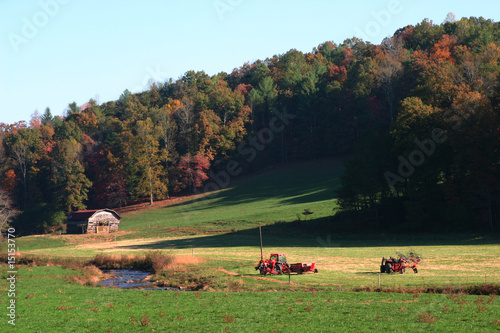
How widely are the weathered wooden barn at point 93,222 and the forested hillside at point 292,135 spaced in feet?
40.2

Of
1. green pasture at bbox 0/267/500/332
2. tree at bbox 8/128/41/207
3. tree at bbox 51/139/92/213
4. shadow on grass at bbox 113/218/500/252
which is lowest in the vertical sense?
green pasture at bbox 0/267/500/332

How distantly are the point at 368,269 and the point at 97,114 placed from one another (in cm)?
11624

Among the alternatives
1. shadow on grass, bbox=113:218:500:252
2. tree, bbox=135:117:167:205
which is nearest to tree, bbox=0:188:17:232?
tree, bbox=135:117:167:205

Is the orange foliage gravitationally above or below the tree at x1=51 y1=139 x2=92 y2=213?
above

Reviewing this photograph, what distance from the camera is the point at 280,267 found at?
124ft

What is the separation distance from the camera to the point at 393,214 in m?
68.8

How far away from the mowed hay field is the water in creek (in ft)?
5.42

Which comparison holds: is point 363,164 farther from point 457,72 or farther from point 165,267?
point 165,267

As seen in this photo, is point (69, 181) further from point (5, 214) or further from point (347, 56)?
point (347, 56)

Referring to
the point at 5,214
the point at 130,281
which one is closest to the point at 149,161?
the point at 5,214

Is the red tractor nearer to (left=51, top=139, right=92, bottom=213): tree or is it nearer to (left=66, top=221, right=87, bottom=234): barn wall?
(left=66, top=221, right=87, bottom=234): barn wall

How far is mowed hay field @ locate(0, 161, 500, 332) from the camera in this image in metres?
20.7

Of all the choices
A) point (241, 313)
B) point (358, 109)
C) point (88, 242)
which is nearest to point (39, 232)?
point (88, 242)

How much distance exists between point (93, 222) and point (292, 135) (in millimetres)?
58163
